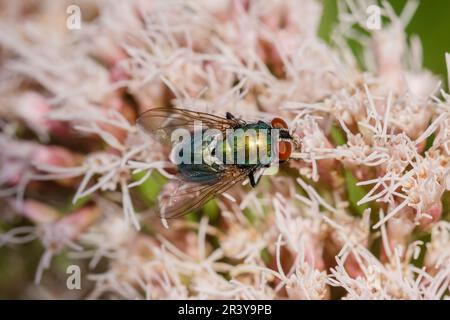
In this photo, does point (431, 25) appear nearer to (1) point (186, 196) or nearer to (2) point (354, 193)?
(2) point (354, 193)

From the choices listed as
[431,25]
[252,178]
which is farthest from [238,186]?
[431,25]

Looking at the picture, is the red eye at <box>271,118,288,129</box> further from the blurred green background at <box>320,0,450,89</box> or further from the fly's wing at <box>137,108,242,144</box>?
the blurred green background at <box>320,0,450,89</box>

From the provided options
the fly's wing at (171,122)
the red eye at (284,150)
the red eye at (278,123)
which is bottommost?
the red eye at (284,150)

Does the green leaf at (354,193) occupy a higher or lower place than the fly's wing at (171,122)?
lower

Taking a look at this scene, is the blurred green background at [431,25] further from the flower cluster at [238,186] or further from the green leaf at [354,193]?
the green leaf at [354,193]

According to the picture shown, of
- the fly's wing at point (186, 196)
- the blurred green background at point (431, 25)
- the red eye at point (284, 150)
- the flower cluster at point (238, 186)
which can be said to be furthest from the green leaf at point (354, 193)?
the blurred green background at point (431, 25)

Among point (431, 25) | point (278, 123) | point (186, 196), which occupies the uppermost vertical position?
point (431, 25)
